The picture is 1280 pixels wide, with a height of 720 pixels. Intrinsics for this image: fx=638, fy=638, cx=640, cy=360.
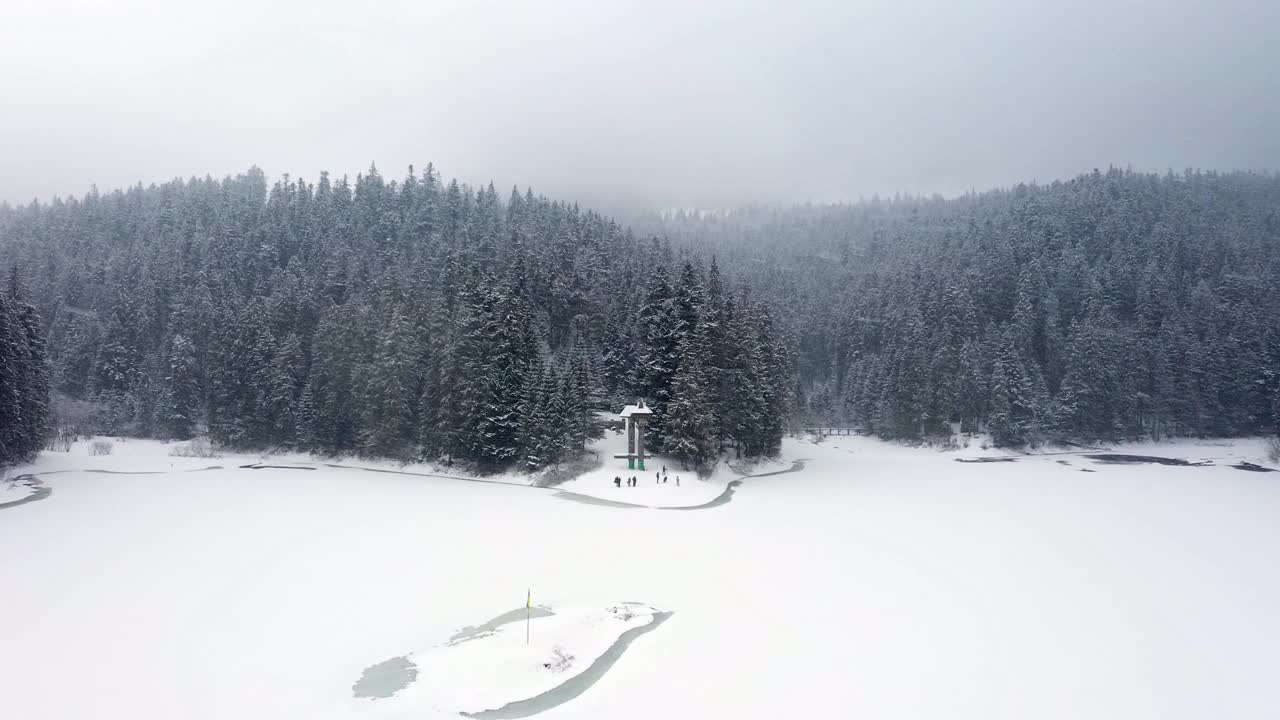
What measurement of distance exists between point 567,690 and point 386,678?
4.65 metres

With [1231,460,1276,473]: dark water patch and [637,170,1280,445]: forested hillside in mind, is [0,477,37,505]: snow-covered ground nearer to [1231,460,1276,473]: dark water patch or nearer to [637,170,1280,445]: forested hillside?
[637,170,1280,445]: forested hillside

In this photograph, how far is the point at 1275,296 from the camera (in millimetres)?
101312

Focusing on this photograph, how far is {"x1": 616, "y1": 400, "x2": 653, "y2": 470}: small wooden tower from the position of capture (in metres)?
53.4

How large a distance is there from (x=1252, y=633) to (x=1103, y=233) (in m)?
→ 133

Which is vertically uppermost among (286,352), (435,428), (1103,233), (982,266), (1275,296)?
(1103,233)

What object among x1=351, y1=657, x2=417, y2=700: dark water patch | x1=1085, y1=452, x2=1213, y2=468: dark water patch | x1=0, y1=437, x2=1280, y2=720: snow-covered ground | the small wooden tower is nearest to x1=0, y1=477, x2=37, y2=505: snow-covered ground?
x1=0, y1=437, x2=1280, y2=720: snow-covered ground

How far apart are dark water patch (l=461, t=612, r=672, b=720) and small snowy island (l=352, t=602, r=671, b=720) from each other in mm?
23

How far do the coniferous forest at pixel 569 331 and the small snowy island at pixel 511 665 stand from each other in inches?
1284

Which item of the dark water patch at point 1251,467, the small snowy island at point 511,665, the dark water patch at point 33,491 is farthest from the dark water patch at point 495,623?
the dark water patch at point 1251,467

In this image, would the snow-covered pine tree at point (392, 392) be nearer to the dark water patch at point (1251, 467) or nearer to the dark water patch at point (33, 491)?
the dark water patch at point (33, 491)

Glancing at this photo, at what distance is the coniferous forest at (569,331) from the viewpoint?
59344 millimetres

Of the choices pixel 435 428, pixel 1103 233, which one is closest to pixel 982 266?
pixel 1103 233

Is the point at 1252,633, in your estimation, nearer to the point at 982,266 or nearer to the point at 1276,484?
the point at 1276,484

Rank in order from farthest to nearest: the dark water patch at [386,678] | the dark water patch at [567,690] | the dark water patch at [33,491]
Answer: the dark water patch at [33,491] → the dark water patch at [386,678] → the dark water patch at [567,690]
